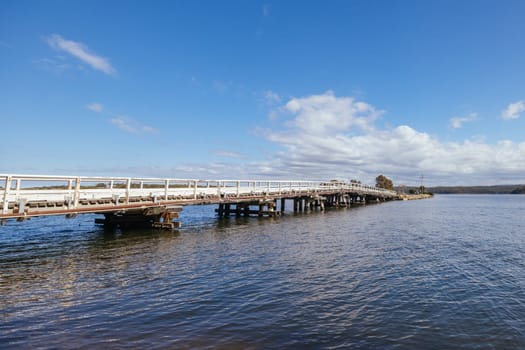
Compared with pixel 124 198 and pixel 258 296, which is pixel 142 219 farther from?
pixel 258 296

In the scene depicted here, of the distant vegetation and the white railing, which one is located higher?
the distant vegetation

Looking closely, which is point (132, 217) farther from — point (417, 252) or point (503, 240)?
point (503, 240)

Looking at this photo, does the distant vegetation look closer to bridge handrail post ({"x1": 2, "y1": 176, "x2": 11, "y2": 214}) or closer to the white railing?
the white railing

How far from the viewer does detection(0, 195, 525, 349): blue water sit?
20.2 ft

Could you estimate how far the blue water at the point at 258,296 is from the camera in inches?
243

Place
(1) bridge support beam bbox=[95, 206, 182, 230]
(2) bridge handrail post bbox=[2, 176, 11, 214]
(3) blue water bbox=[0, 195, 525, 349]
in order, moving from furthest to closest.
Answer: (1) bridge support beam bbox=[95, 206, 182, 230]
(2) bridge handrail post bbox=[2, 176, 11, 214]
(3) blue water bbox=[0, 195, 525, 349]

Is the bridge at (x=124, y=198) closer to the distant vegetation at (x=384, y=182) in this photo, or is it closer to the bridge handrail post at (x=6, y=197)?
the bridge handrail post at (x=6, y=197)

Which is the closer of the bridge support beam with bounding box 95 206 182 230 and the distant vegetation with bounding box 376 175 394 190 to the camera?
the bridge support beam with bounding box 95 206 182 230

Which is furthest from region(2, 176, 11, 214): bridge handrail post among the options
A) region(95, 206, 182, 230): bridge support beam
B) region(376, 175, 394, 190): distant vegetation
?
region(376, 175, 394, 190): distant vegetation

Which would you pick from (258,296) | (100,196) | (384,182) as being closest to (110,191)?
(100,196)

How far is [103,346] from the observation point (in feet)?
18.6

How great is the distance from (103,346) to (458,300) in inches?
339

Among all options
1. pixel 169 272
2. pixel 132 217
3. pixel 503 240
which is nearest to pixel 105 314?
pixel 169 272

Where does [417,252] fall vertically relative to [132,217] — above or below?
below
